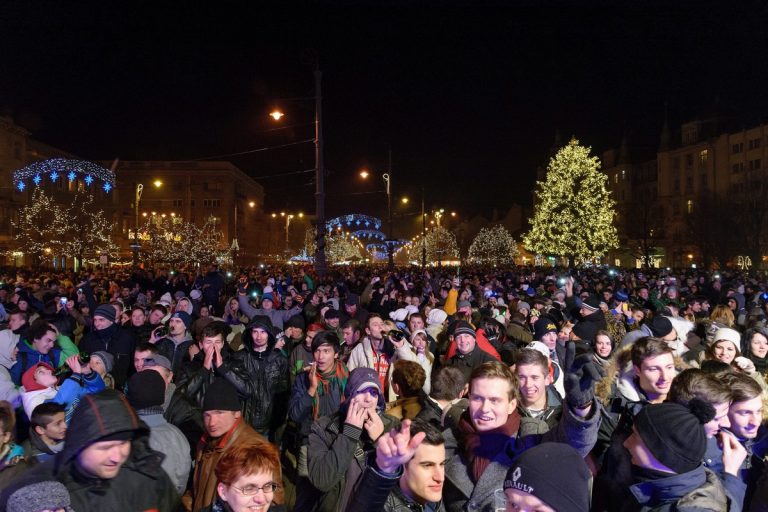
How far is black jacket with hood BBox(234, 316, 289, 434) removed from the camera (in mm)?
6258

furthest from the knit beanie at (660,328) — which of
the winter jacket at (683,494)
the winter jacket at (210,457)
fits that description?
the winter jacket at (210,457)

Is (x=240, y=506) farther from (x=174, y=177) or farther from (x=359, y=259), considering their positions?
(x=174, y=177)

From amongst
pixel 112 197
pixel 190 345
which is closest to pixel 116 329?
pixel 190 345

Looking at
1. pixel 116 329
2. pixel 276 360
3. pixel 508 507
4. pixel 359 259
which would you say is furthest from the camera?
pixel 359 259

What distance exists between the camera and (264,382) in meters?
6.49

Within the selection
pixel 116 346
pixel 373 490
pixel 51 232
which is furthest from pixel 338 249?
Result: pixel 373 490

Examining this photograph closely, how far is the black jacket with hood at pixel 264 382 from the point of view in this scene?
626 centimetres

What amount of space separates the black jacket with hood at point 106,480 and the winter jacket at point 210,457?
0.48m

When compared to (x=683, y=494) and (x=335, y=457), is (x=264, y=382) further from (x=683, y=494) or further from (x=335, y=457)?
(x=683, y=494)

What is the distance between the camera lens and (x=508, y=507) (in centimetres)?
258

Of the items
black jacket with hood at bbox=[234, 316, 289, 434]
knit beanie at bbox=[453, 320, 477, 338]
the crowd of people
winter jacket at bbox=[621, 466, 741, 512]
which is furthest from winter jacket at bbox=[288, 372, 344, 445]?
winter jacket at bbox=[621, 466, 741, 512]

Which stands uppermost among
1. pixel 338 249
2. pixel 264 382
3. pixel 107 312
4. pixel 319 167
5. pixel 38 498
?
pixel 319 167

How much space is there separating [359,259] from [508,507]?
3372 inches

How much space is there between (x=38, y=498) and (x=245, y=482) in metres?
0.93
